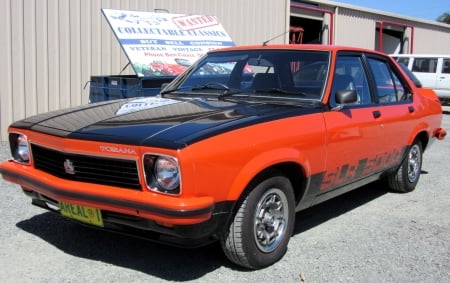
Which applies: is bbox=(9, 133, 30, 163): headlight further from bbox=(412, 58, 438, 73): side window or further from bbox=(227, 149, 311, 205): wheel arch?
bbox=(412, 58, 438, 73): side window

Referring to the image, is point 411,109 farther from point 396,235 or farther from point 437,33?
point 437,33

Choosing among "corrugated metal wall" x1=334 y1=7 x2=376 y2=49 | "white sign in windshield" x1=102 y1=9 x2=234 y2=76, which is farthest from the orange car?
"corrugated metal wall" x1=334 y1=7 x2=376 y2=49

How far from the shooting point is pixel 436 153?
8.95 meters

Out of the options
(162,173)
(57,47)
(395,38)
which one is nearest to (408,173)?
(162,173)

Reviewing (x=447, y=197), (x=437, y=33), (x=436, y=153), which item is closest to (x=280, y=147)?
(x=447, y=197)

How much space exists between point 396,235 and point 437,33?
23107 mm

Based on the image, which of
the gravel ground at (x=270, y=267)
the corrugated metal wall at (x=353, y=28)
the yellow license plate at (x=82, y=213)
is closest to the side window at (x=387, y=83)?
the gravel ground at (x=270, y=267)

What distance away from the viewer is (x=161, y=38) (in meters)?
8.38

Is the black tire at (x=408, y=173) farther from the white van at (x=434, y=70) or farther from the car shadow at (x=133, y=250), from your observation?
the white van at (x=434, y=70)

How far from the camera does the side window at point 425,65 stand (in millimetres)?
17359

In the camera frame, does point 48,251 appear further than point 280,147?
Yes

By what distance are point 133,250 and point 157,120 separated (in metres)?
1.11

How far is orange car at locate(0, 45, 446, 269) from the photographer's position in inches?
125

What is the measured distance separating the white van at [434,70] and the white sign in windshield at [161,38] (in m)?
10.3
